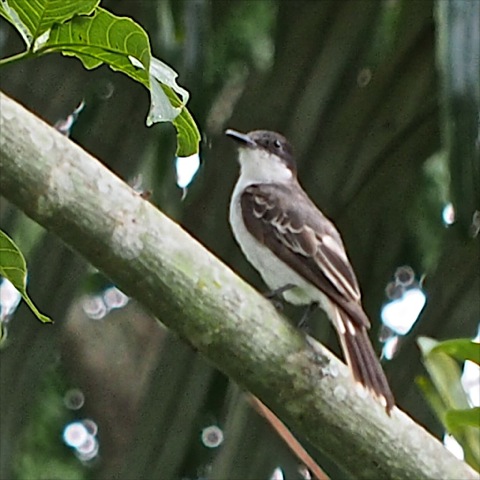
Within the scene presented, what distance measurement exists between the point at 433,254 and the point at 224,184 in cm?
44

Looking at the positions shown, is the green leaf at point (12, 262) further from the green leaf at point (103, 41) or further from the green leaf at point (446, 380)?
the green leaf at point (446, 380)

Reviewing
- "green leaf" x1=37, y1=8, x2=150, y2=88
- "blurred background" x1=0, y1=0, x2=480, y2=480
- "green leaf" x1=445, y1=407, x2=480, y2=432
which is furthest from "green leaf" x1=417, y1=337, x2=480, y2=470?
"green leaf" x1=37, y1=8, x2=150, y2=88

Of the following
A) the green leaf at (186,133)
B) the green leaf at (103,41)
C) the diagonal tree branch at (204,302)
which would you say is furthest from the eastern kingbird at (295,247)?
the green leaf at (103,41)

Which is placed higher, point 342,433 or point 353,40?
point 353,40

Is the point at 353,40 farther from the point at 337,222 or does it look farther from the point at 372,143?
the point at 337,222

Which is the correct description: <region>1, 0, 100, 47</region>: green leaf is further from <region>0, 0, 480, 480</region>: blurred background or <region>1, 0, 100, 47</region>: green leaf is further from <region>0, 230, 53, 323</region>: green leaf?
<region>0, 0, 480, 480</region>: blurred background

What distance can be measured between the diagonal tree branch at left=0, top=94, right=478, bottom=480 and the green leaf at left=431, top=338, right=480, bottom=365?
0.15 metres

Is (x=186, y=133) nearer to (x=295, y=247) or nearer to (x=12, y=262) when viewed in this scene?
(x=12, y=262)

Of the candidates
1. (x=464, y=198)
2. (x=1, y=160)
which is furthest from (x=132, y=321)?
(x=1, y=160)

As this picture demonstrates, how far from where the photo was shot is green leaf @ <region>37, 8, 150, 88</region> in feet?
3.42

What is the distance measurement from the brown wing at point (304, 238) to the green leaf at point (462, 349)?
368 millimetres

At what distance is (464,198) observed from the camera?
149cm

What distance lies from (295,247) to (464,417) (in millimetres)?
617

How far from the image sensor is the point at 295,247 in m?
2.16
